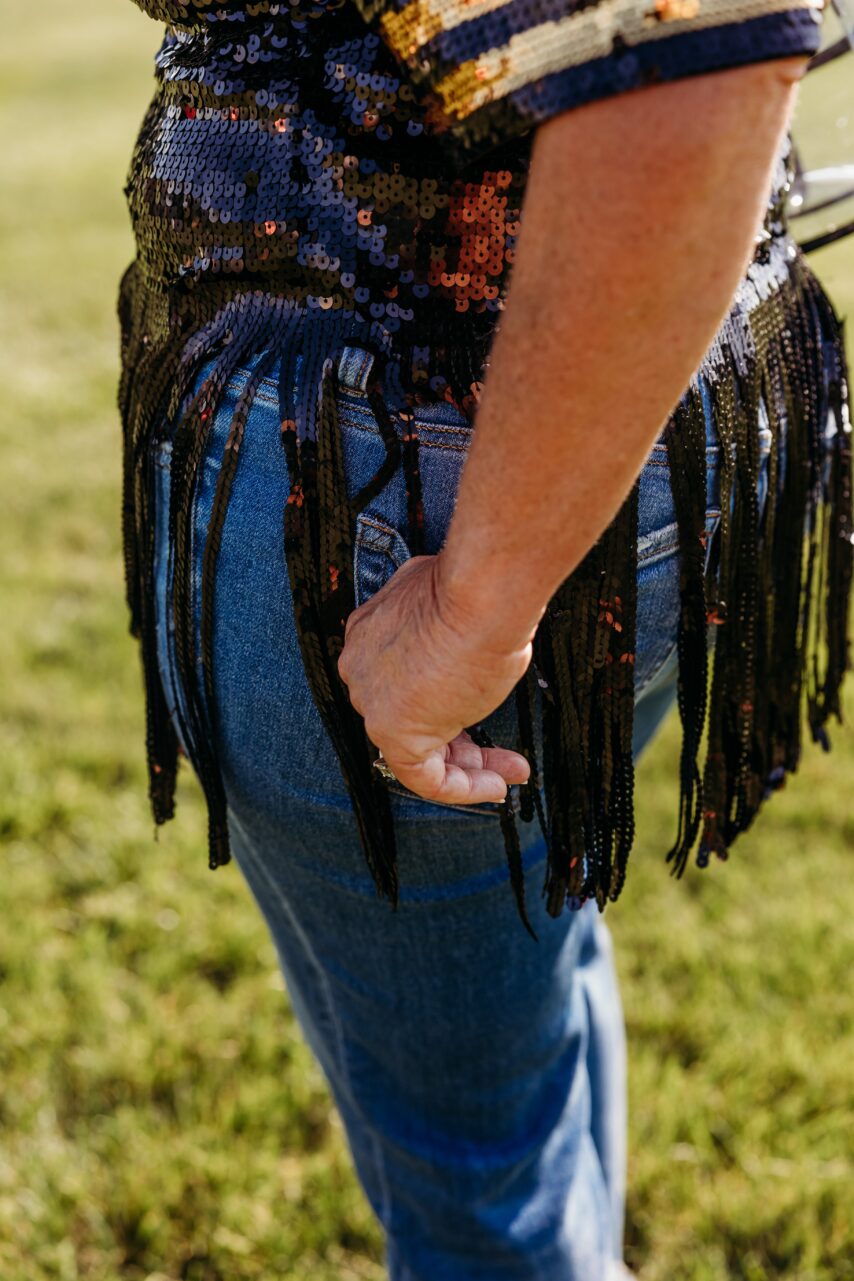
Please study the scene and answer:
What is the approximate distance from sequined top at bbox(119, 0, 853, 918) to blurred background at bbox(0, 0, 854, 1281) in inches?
21.7

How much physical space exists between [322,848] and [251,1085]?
1.05 metres

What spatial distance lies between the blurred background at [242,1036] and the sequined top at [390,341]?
551 millimetres

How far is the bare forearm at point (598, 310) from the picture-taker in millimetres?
639

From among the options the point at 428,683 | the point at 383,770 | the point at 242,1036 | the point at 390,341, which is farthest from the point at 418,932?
the point at 242,1036

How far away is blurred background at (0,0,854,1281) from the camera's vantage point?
1.71 m

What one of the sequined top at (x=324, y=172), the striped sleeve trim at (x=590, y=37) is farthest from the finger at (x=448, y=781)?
the striped sleeve trim at (x=590, y=37)

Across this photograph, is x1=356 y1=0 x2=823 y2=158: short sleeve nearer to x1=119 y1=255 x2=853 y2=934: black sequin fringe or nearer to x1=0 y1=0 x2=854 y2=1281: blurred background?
x1=119 y1=255 x2=853 y2=934: black sequin fringe

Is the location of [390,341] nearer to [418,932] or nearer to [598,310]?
[598,310]

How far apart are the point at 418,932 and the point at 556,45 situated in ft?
2.32

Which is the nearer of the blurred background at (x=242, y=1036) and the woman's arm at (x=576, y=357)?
the woman's arm at (x=576, y=357)

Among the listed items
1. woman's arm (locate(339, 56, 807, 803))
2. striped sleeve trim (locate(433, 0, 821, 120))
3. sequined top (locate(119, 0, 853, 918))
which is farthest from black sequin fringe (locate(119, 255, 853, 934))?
striped sleeve trim (locate(433, 0, 821, 120))

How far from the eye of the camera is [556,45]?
2.15 feet

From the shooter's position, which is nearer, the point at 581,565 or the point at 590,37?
the point at 590,37

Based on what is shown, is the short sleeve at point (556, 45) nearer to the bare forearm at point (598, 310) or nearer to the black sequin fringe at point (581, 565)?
the bare forearm at point (598, 310)
